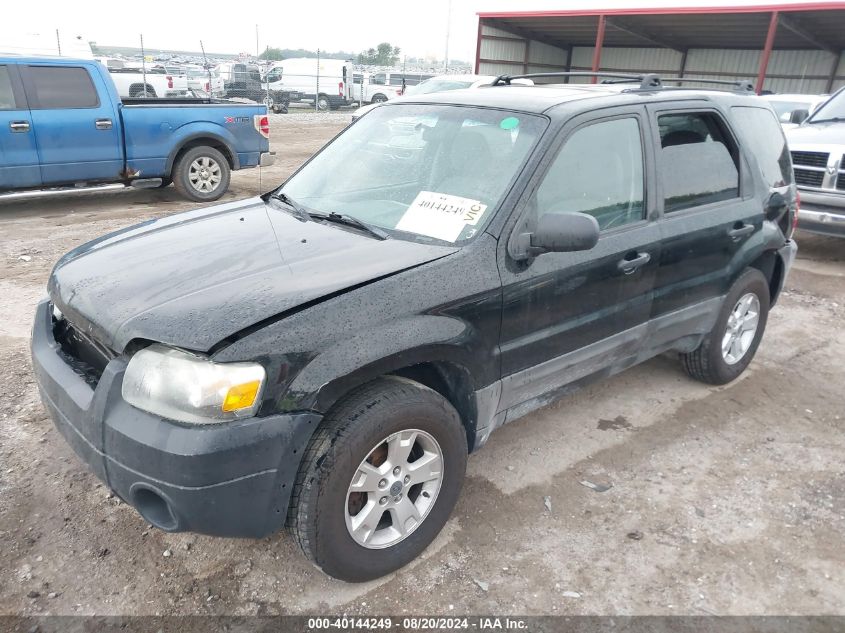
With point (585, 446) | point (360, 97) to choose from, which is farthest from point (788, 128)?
point (360, 97)

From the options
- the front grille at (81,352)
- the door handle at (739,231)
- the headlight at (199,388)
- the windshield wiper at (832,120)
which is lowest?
the front grille at (81,352)

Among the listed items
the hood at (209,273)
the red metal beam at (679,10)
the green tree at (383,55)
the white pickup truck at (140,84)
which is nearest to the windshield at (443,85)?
the white pickup truck at (140,84)

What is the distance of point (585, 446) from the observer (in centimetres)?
375

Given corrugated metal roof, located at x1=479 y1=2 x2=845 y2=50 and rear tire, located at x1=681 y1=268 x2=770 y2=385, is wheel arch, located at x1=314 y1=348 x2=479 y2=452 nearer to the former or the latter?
rear tire, located at x1=681 y1=268 x2=770 y2=385

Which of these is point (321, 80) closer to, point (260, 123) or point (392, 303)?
point (260, 123)

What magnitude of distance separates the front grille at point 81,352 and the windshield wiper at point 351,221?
1.14m

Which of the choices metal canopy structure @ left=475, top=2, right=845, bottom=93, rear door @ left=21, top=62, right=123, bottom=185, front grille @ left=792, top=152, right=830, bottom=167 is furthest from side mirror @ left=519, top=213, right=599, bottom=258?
metal canopy structure @ left=475, top=2, right=845, bottom=93

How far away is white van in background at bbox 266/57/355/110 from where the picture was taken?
97.6 ft

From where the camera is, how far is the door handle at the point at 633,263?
3.25 metres

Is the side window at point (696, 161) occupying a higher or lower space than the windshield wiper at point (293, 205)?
higher

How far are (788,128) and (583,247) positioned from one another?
735cm

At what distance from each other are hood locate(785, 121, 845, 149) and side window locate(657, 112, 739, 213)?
4.51m

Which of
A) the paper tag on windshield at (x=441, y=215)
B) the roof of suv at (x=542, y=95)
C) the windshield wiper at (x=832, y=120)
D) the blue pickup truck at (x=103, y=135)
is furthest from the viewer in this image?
the windshield wiper at (x=832, y=120)

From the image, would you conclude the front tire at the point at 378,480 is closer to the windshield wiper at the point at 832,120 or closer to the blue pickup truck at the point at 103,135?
the blue pickup truck at the point at 103,135
